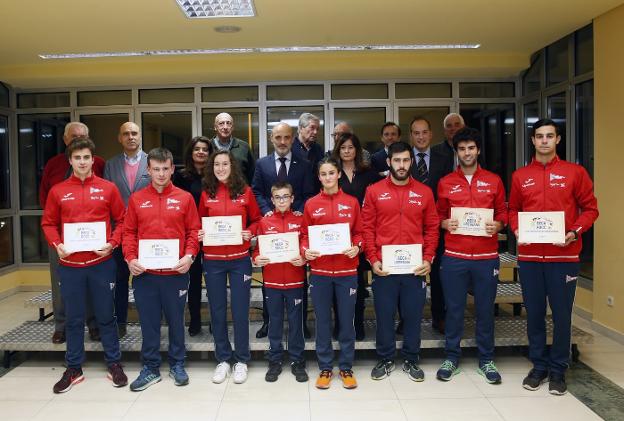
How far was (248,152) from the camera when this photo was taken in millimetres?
4531

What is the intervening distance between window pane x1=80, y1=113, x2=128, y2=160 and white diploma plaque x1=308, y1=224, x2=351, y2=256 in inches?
187

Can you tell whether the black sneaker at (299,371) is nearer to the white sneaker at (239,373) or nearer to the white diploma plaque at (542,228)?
the white sneaker at (239,373)

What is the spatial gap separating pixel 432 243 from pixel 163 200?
191 centimetres

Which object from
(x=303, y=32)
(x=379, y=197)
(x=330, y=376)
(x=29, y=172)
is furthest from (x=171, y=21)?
(x=29, y=172)

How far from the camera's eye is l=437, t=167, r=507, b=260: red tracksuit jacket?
362cm

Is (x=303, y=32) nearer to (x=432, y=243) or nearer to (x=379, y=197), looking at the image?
(x=379, y=197)

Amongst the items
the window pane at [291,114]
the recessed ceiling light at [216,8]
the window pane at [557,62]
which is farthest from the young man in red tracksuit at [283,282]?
the window pane at [557,62]

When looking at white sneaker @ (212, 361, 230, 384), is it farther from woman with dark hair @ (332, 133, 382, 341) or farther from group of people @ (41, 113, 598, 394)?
woman with dark hair @ (332, 133, 382, 341)

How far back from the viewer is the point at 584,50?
17.6 ft

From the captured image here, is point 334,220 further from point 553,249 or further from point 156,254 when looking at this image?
point 553,249

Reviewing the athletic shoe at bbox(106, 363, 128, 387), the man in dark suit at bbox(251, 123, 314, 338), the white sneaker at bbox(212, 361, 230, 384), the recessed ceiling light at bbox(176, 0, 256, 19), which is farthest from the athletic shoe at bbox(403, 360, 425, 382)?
the recessed ceiling light at bbox(176, 0, 256, 19)

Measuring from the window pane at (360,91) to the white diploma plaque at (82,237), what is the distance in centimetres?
418

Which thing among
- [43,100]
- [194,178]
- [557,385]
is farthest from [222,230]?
[43,100]

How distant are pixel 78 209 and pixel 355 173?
2.01 m
